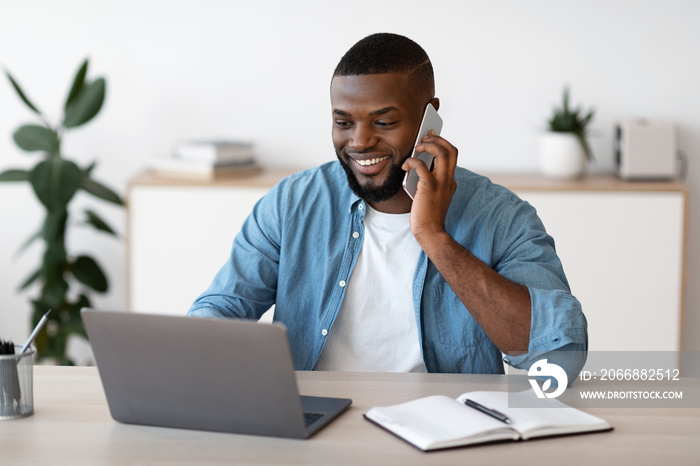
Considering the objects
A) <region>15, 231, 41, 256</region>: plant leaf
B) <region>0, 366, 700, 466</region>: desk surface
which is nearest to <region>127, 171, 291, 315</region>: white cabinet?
<region>15, 231, 41, 256</region>: plant leaf

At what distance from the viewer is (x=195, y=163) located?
3023 millimetres

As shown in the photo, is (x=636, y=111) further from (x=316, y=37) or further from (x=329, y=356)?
(x=329, y=356)

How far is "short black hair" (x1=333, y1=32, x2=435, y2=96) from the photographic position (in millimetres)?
1723

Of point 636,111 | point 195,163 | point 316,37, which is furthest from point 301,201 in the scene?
point 636,111

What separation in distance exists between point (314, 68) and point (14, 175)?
3.86 feet

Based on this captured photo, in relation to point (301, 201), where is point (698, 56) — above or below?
above

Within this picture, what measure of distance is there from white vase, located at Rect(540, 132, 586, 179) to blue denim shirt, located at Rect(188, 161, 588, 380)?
1.28 metres

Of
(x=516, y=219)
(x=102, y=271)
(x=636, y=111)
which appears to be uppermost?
(x=636, y=111)

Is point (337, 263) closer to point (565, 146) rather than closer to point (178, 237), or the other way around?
point (178, 237)

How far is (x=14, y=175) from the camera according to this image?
118 inches

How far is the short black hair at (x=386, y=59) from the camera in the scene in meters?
1.72

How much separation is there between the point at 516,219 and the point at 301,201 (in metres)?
0.47

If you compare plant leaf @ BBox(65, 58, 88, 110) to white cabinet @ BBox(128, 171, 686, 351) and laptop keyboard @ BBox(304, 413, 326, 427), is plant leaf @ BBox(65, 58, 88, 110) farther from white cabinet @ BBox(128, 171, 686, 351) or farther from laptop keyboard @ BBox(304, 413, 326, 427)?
laptop keyboard @ BBox(304, 413, 326, 427)

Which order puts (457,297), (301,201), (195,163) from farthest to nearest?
(195,163) < (301,201) < (457,297)
